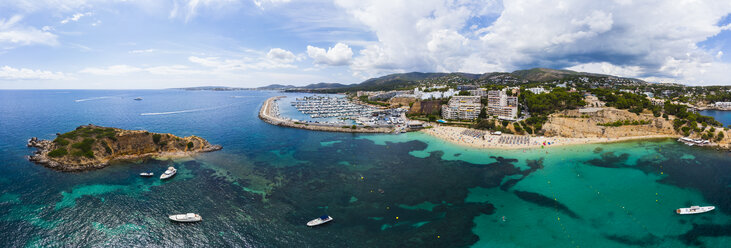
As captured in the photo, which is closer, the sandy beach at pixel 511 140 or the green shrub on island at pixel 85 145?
the green shrub on island at pixel 85 145

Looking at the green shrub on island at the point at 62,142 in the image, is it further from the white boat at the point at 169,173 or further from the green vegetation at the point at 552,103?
the green vegetation at the point at 552,103

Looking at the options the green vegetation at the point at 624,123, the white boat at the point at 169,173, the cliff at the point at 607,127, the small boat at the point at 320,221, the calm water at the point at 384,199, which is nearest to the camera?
the calm water at the point at 384,199

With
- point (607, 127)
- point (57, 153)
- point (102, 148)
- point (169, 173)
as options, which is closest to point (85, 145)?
point (102, 148)

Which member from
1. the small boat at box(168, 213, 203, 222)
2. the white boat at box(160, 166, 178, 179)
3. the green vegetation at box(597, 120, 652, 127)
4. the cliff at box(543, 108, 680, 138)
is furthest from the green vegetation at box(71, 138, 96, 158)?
the green vegetation at box(597, 120, 652, 127)

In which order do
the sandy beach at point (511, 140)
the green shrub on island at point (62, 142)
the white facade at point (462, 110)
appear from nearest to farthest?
the green shrub on island at point (62, 142), the sandy beach at point (511, 140), the white facade at point (462, 110)

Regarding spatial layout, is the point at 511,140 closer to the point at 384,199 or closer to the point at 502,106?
the point at 502,106

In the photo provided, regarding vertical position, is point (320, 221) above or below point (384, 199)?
below

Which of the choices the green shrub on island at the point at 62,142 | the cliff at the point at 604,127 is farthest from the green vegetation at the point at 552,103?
the green shrub on island at the point at 62,142
